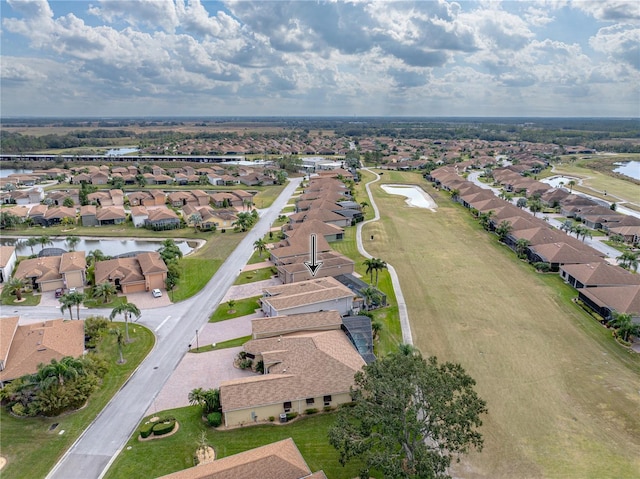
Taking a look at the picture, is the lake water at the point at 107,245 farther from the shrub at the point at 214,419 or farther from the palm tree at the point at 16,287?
the shrub at the point at 214,419

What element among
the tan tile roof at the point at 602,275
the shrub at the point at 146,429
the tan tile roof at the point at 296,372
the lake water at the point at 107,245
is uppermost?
the tan tile roof at the point at 602,275

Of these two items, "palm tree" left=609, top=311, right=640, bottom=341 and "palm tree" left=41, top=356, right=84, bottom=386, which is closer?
"palm tree" left=41, top=356, right=84, bottom=386

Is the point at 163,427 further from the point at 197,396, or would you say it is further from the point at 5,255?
the point at 5,255

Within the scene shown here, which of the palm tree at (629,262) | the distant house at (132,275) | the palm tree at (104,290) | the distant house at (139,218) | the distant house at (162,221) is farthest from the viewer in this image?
the distant house at (139,218)

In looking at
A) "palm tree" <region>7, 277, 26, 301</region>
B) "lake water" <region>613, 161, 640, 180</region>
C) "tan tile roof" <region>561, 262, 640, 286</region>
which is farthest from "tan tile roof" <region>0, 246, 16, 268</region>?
"lake water" <region>613, 161, 640, 180</region>

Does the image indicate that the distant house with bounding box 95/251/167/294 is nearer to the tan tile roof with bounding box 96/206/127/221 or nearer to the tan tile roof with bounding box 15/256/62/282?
the tan tile roof with bounding box 15/256/62/282

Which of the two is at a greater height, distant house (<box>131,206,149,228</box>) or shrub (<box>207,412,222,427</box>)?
shrub (<box>207,412,222,427</box>)

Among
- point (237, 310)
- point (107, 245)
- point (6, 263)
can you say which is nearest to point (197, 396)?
point (237, 310)

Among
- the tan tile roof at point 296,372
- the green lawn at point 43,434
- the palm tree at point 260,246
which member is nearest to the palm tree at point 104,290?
the green lawn at point 43,434
